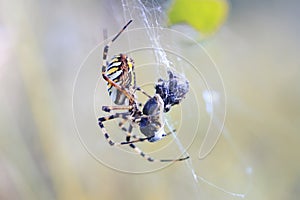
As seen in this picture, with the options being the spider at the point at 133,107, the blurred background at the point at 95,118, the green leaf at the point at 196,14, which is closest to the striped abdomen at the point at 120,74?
the spider at the point at 133,107

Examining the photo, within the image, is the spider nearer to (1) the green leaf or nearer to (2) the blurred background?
(1) the green leaf

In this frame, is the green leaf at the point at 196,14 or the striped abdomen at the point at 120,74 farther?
the green leaf at the point at 196,14

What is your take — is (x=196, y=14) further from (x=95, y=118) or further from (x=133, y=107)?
(x=95, y=118)

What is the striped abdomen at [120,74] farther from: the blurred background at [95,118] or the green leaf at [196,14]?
the blurred background at [95,118]

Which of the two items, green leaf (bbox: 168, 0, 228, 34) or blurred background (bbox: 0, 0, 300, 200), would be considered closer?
green leaf (bbox: 168, 0, 228, 34)

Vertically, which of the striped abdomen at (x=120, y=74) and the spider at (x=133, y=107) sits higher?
the striped abdomen at (x=120, y=74)

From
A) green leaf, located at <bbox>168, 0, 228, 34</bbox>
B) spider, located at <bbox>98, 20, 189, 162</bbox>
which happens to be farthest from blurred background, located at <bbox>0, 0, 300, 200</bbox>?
spider, located at <bbox>98, 20, 189, 162</bbox>

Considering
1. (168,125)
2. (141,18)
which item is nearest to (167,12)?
(141,18)

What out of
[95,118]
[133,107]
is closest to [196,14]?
[133,107]
